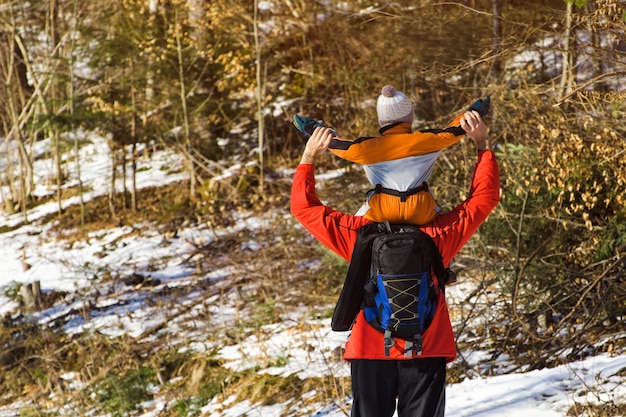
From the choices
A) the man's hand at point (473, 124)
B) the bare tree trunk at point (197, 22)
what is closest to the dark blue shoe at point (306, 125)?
the man's hand at point (473, 124)

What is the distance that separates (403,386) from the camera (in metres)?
3.50

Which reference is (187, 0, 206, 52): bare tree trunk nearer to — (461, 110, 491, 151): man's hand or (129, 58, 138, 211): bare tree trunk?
(129, 58, 138, 211): bare tree trunk

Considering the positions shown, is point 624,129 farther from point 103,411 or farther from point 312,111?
point 312,111

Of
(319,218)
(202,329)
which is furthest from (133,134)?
(319,218)

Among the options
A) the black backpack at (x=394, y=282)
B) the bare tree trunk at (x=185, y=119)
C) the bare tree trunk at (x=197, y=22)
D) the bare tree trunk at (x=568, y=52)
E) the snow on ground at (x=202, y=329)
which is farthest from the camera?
the bare tree trunk at (x=197, y=22)

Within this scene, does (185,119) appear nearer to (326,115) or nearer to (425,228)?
(326,115)

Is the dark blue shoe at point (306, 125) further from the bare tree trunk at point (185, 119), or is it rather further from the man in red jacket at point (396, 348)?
the bare tree trunk at point (185, 119)

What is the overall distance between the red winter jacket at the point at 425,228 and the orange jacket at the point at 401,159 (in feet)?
0.33

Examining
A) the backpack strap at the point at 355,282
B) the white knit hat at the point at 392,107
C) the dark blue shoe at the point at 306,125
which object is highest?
the white knit hat at the point at 392,107

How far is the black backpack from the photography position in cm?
336

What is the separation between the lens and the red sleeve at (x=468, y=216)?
3467 mm

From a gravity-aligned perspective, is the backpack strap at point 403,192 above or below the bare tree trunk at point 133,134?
above

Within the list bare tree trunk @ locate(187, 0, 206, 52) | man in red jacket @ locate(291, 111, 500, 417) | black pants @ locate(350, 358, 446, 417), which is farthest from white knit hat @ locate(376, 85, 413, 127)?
bare tree trunk @ locate(187, 0, 206, 52)

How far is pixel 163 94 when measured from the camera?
1550cm
